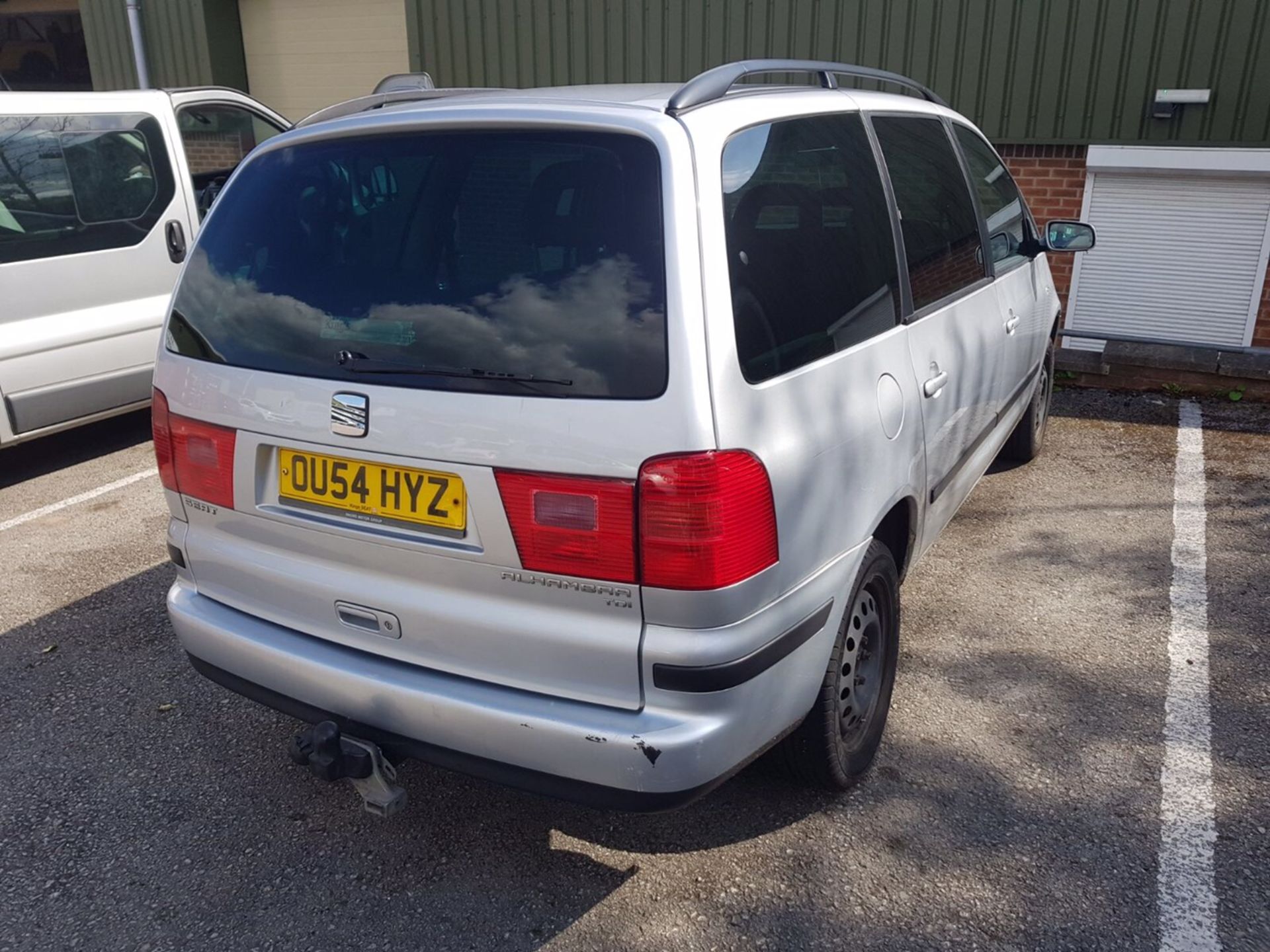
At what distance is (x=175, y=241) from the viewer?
6.04 metres

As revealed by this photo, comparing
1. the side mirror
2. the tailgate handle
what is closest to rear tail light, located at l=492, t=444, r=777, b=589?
the tailgate handle

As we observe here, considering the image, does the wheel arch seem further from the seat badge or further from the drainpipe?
the drainpipe

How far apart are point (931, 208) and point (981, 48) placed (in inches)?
197

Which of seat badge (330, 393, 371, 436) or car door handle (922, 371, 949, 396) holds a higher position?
seat badge (330, 393, 371, 436)

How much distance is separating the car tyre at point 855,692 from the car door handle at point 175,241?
4772mm

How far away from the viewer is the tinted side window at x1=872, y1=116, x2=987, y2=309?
3.14 meters

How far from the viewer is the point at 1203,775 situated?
3010mm

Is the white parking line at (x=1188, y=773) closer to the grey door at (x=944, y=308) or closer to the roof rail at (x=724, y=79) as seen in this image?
the grey door at (x=944, y=308)

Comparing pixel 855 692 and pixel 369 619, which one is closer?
pixel 369 619

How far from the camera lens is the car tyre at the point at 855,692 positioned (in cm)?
266

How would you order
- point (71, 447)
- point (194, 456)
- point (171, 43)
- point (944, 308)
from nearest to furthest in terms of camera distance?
1. point (194, 456)
2. point (944, 308)
3. point (71, 447)
4. point (171, 43)

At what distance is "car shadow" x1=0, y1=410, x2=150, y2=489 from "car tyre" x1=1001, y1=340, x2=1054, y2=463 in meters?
5.12

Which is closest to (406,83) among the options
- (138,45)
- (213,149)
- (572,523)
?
(572,523)

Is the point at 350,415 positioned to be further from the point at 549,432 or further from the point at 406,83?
the point at 406,83
